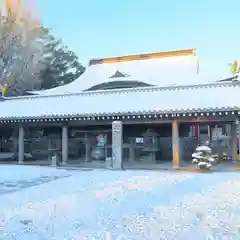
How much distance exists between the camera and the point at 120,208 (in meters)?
6.52

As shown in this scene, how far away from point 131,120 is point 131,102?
1.51 m

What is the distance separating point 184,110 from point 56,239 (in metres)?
8.89

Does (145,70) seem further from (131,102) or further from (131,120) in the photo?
(131,120)

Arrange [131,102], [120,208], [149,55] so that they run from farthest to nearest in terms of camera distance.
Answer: [149,55] < [131,102] < [120,208]

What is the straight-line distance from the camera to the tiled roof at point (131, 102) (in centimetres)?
1315

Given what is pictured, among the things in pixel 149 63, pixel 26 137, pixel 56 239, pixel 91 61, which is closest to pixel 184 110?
pixel 56 239

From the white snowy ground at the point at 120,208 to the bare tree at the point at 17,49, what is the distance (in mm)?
23348

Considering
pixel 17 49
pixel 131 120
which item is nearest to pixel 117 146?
pixel 131 120

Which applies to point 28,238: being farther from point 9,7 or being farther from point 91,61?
point 9,7

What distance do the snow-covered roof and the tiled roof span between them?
3.95 m

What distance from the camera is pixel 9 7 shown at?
1196 inches

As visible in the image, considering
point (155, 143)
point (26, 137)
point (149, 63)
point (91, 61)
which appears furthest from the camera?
point (91, 61)

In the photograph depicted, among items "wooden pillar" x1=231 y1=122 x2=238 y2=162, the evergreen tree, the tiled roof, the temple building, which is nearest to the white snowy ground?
the temple building

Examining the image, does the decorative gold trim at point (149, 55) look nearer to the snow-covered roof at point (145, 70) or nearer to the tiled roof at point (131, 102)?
the snow-covered roof at point (145, 70)
